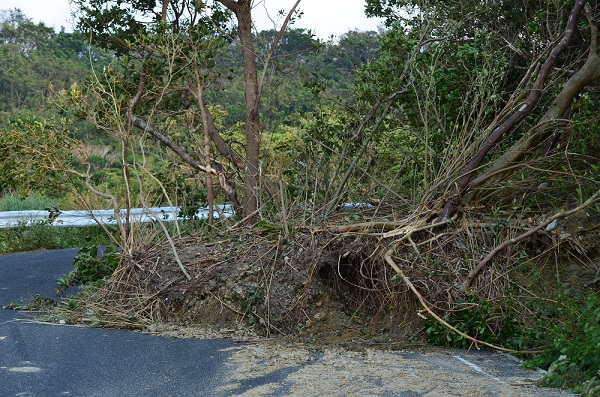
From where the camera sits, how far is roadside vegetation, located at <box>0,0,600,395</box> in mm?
7918

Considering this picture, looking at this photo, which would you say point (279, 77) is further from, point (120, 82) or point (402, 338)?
point (402, 338)

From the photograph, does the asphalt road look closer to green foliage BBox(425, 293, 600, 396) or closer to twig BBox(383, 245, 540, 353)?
twig BBox(383, 245, 540, 353)

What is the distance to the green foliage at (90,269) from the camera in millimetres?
11048

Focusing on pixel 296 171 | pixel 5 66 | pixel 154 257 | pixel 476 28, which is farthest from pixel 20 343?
pixel 5 66

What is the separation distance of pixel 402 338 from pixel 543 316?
136cm

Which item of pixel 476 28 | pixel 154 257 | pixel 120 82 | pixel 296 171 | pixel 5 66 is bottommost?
pixel 154 257

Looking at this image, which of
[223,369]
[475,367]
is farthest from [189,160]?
[475,367]

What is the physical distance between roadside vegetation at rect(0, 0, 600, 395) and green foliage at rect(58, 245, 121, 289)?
0.03 meters

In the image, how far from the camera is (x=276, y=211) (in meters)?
9.87

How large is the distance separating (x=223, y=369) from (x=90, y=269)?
5388mm

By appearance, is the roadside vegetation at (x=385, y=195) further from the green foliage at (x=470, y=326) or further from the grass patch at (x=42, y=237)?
the grass patch at (x=42, y=237)

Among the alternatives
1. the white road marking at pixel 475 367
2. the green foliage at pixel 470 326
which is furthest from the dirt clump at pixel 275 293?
the white road marking at pixel 475 367

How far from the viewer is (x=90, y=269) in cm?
1123

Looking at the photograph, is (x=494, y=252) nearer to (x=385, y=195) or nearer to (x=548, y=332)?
(x=548, y=332)
